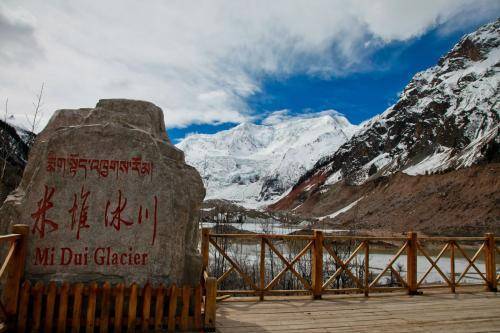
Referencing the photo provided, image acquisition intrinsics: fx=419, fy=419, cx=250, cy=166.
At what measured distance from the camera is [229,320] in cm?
633

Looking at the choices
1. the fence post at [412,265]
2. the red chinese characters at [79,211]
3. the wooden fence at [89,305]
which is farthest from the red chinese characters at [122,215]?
the fence post at [412,265]

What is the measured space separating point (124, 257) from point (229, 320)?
6.35 feet

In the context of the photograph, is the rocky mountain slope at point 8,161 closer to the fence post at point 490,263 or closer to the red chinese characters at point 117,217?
the red chinese characters at point 117,217

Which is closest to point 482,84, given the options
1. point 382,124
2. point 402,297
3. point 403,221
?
point 382,124

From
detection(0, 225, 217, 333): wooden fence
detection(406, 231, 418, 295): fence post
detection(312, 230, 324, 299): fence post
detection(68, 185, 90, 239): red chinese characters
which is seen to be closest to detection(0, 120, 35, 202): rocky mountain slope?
detection(68, 185, 90, 239): red chinese characters

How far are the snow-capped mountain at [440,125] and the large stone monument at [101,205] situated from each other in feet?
169

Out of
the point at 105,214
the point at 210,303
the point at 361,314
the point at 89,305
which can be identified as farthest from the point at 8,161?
the point at 361,314

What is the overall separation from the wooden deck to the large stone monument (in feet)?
4.17

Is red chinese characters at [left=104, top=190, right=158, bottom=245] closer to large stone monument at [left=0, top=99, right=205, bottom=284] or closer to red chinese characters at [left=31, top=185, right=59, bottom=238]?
large stone monument at [left=0, top=99, right=205, bottom=284]

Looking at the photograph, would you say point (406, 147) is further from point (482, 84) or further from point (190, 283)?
point (190, 283)

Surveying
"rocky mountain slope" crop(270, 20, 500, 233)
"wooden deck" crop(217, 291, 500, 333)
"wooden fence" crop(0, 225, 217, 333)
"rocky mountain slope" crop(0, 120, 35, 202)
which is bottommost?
"wooden deck" crop(217, 291, 500, 333)

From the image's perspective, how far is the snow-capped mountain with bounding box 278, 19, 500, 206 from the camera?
57.2 metres

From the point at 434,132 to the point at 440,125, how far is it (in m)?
1.40

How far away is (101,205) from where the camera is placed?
557 cm
